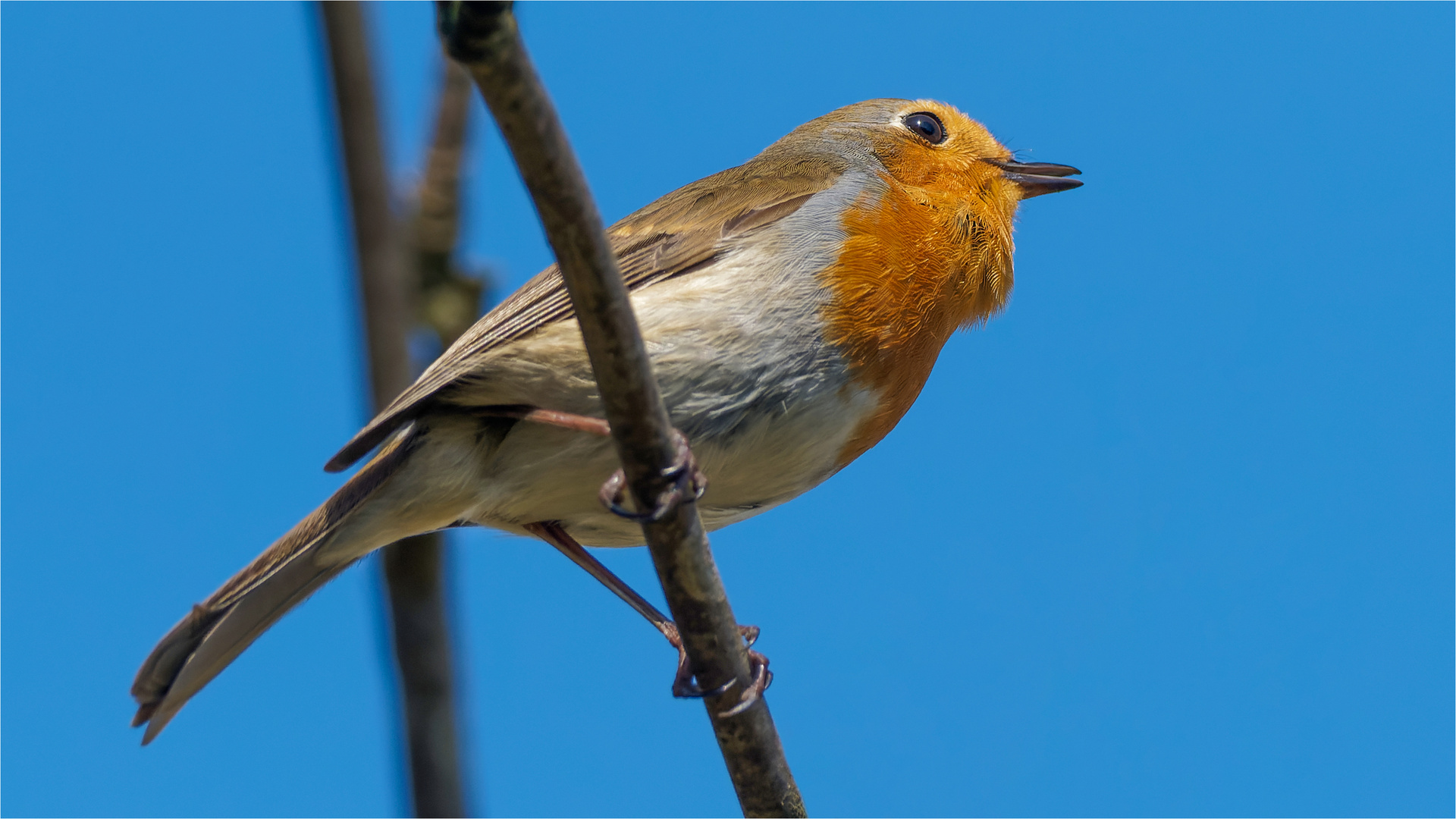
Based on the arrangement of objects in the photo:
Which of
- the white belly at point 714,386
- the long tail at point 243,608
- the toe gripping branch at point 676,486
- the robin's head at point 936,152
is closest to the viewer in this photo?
the toe gripping branch at point 676,486

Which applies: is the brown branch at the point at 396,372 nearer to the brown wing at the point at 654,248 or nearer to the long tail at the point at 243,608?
the brown wing at the point at 654,248

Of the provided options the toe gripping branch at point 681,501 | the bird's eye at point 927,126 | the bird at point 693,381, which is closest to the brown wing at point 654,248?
the bird at point 693,381

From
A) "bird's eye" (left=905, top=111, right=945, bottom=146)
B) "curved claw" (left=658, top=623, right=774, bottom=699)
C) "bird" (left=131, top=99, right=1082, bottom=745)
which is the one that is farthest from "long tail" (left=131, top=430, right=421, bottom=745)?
"bird's eye" (left=905, top=111, right=945, bottom=146)

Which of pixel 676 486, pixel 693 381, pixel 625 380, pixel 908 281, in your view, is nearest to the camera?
pixel 625 380

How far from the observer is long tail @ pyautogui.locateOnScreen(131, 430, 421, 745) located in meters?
4.13

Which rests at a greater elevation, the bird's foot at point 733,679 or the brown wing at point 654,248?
the brown wing at point 654,248

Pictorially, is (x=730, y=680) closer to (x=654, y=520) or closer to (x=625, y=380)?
(x=654, y=520)

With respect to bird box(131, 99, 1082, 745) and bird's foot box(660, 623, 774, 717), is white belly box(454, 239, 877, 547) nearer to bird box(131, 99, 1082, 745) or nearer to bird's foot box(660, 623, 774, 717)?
bird box(131, 99, 1082, 745)

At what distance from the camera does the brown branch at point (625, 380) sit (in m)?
2.02

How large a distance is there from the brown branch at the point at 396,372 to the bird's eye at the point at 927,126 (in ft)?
8.61

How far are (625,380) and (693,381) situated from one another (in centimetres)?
99

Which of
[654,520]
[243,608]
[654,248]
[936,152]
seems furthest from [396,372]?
[936,152]

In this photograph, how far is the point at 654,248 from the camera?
416cm

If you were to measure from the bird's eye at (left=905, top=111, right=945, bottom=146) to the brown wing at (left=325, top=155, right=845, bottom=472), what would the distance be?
518mm
